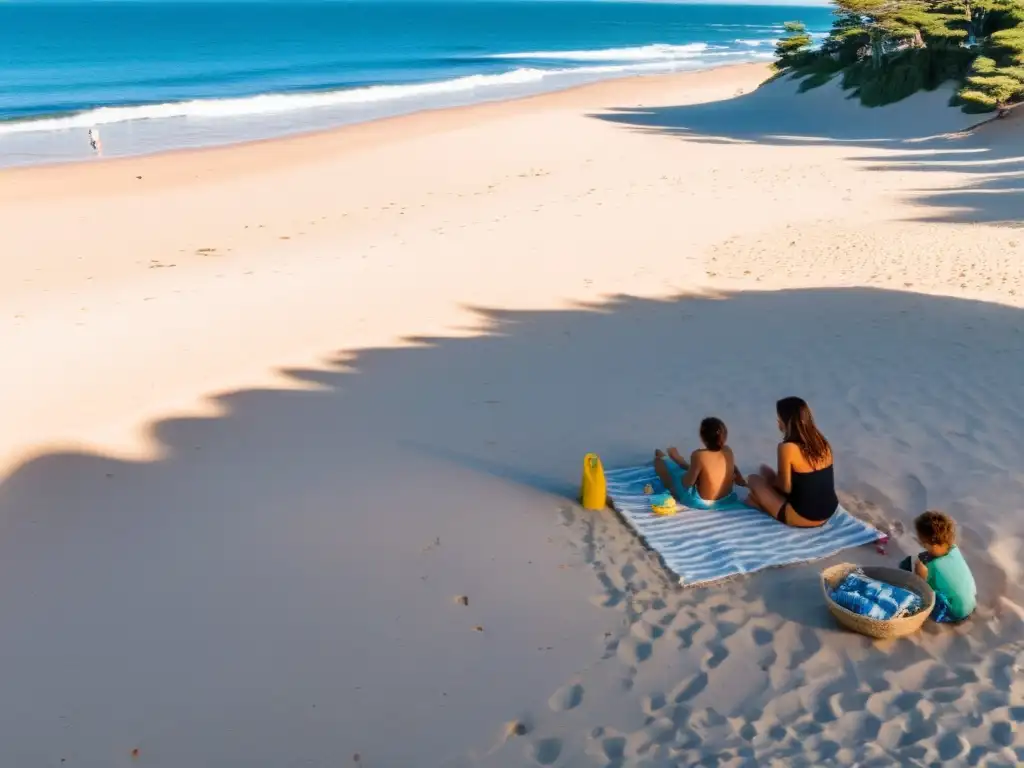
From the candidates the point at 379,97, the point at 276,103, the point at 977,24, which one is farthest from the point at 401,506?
the point at 379,97

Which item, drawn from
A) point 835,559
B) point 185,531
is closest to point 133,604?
point 185,531

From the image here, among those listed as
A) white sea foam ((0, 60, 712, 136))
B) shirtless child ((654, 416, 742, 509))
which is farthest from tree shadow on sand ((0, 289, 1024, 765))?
white sea foam ((0, 60, 712, 136))

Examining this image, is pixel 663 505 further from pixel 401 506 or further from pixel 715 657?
pixel 401 506

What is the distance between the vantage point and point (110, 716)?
409 centimetres

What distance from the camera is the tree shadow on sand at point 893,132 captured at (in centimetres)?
1567

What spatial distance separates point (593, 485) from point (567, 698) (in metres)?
1.78

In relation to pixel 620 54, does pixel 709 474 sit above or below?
above

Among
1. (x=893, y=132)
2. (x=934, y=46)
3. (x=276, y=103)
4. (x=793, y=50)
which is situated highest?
(x=934, y=46)

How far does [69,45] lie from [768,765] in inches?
2746

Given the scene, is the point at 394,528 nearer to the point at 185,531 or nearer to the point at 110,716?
the point at 185,531

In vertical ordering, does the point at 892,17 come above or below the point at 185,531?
above

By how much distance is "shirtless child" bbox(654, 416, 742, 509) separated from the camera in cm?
560

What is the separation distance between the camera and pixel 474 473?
6.35m

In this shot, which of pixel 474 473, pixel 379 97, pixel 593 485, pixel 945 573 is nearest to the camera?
pixel 945 573
